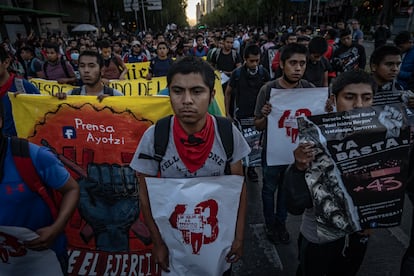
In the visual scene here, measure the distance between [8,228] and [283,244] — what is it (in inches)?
99.9

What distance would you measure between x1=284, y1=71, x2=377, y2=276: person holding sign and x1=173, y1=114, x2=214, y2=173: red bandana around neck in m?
0.50

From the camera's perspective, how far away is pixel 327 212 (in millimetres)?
1724

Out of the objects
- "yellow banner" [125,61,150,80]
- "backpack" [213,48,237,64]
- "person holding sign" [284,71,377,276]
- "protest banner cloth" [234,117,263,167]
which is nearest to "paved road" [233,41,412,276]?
"protest banner cloth" [234,117,263,167]

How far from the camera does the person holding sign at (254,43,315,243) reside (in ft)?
9.99

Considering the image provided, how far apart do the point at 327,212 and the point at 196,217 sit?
2.34ft

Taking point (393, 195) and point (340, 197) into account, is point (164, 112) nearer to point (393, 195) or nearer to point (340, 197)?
point (340, 197)

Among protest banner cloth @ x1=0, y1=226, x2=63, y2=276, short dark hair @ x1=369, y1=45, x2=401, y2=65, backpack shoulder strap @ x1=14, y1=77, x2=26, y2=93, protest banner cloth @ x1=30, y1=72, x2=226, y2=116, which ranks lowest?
protest banner cloth @ x1=0, y1=226, x2=63, y2=276

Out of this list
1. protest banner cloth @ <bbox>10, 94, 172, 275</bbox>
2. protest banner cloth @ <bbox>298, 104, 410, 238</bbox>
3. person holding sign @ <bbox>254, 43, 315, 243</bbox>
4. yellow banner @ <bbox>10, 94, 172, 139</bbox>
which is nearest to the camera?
protest banner cloth @ <bbox>298, 104, 410, 238</bbox>

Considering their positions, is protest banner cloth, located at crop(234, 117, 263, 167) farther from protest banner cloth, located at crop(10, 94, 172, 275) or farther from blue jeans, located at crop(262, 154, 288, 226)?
protest banner cloth, located at crop(10, 94, 172, 275)

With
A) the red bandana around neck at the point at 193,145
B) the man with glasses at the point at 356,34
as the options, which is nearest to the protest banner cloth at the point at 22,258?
the red bandana around neck at the point at 193,145

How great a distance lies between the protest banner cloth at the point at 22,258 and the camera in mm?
1596

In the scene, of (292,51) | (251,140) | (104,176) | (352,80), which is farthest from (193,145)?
(251,140)

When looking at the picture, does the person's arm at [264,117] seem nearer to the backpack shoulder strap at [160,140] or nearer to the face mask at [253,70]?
the backpack shoulder strap at [160,140]

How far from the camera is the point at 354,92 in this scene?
77.5 inches
